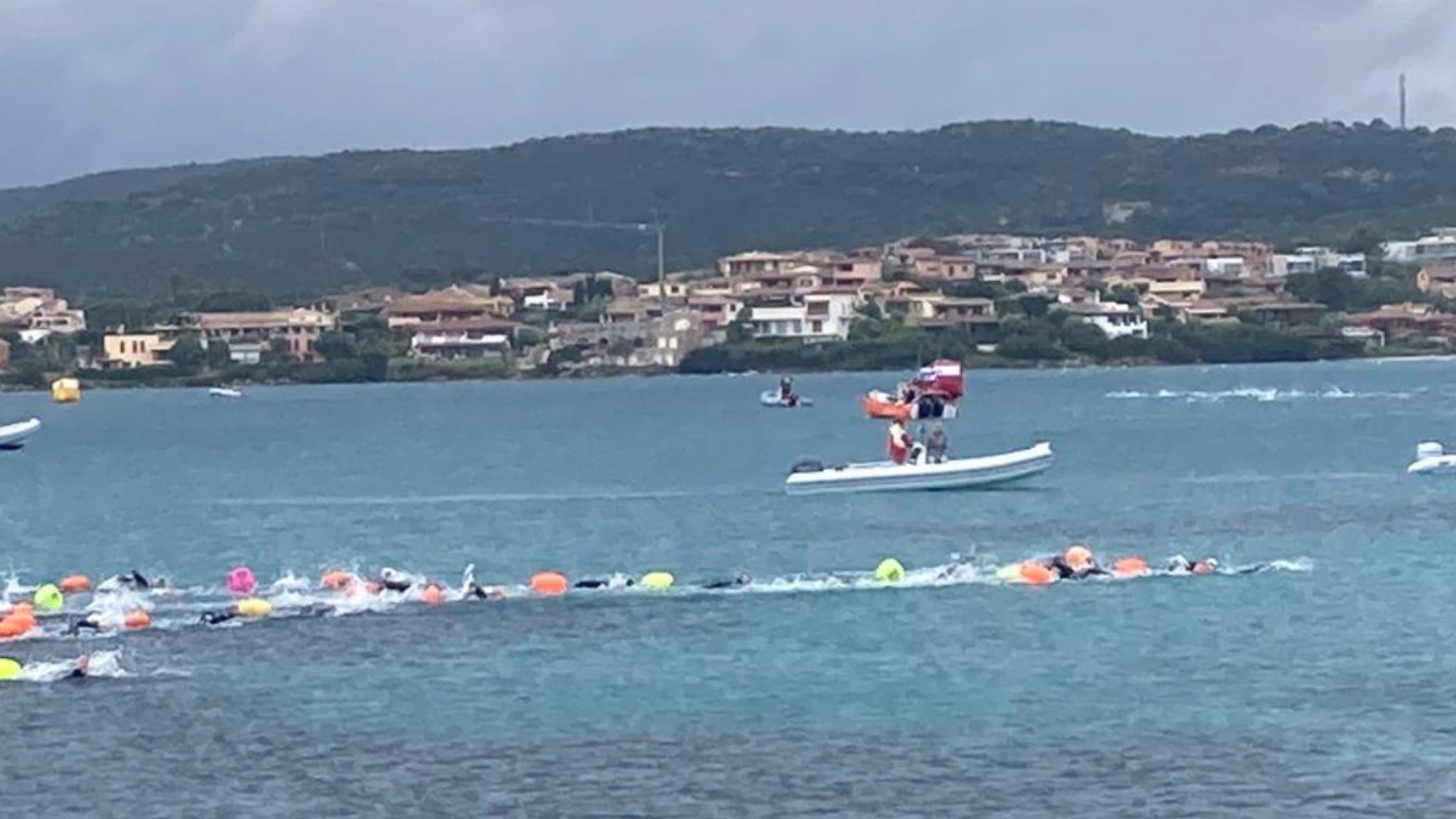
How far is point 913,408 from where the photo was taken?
8138 centimetres

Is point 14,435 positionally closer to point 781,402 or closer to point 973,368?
point 781,402

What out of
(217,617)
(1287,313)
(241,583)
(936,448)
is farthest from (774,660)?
(1287,313)

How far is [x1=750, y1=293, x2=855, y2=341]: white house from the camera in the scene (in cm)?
18925

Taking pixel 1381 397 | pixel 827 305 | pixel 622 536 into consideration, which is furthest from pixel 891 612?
pixel 827 305

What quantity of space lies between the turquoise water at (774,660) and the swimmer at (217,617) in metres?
0.49

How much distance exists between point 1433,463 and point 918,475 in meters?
15.1

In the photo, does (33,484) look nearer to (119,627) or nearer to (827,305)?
(119,627)

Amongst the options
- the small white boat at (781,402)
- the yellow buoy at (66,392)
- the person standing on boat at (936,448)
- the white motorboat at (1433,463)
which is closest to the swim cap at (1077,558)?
the person standing on boat at (936,448)

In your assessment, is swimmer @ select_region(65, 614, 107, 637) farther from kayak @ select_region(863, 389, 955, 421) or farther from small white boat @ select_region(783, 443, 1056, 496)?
kayak @ select_region(863, 389, 955, 421)

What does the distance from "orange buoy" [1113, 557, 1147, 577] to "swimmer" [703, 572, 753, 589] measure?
6.16 metres

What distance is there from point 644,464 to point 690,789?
6342 centimetres

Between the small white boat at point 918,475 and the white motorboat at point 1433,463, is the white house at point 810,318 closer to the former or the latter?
the white motorboat at point 1433,463

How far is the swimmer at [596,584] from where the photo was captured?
50.5 meters

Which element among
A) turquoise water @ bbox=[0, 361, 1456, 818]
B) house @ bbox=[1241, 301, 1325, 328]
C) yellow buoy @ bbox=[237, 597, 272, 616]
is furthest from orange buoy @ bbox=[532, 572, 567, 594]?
house @ bbox=[1241, 301, 1325, 328]
